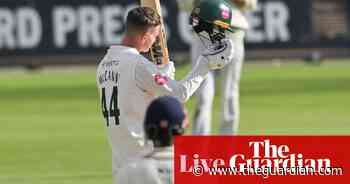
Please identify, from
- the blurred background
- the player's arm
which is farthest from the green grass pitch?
the player's arm

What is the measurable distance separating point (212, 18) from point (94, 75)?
22.8m

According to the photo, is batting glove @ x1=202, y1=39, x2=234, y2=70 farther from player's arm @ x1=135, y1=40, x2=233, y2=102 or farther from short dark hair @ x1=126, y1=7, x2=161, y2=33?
short dark hair @ x1=126, y1=7, x2=161, y2=33

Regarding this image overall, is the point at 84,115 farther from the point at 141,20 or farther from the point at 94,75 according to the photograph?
the point at 141,20

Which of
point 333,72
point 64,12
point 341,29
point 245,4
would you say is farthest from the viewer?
point 341,29

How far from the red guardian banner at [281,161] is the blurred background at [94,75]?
4.77m

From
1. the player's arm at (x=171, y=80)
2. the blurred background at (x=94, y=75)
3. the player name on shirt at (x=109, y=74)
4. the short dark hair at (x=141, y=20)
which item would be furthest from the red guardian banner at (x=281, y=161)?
the blurred background at (x=94, y=75)

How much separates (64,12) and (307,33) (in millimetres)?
6832

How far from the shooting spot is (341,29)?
121ft

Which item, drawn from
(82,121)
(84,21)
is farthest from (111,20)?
(82,121)

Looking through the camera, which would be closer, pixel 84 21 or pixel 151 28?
pixel 151 28

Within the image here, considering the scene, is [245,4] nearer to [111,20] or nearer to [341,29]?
[111,20]

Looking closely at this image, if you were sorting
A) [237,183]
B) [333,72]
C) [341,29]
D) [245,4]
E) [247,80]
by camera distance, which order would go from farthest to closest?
[341,29]
[333,72]
[247,80]
[245,4]
[237,183]

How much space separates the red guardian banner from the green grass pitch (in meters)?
4.53

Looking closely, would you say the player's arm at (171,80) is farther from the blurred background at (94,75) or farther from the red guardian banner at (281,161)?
the blurred background at (94,75)
